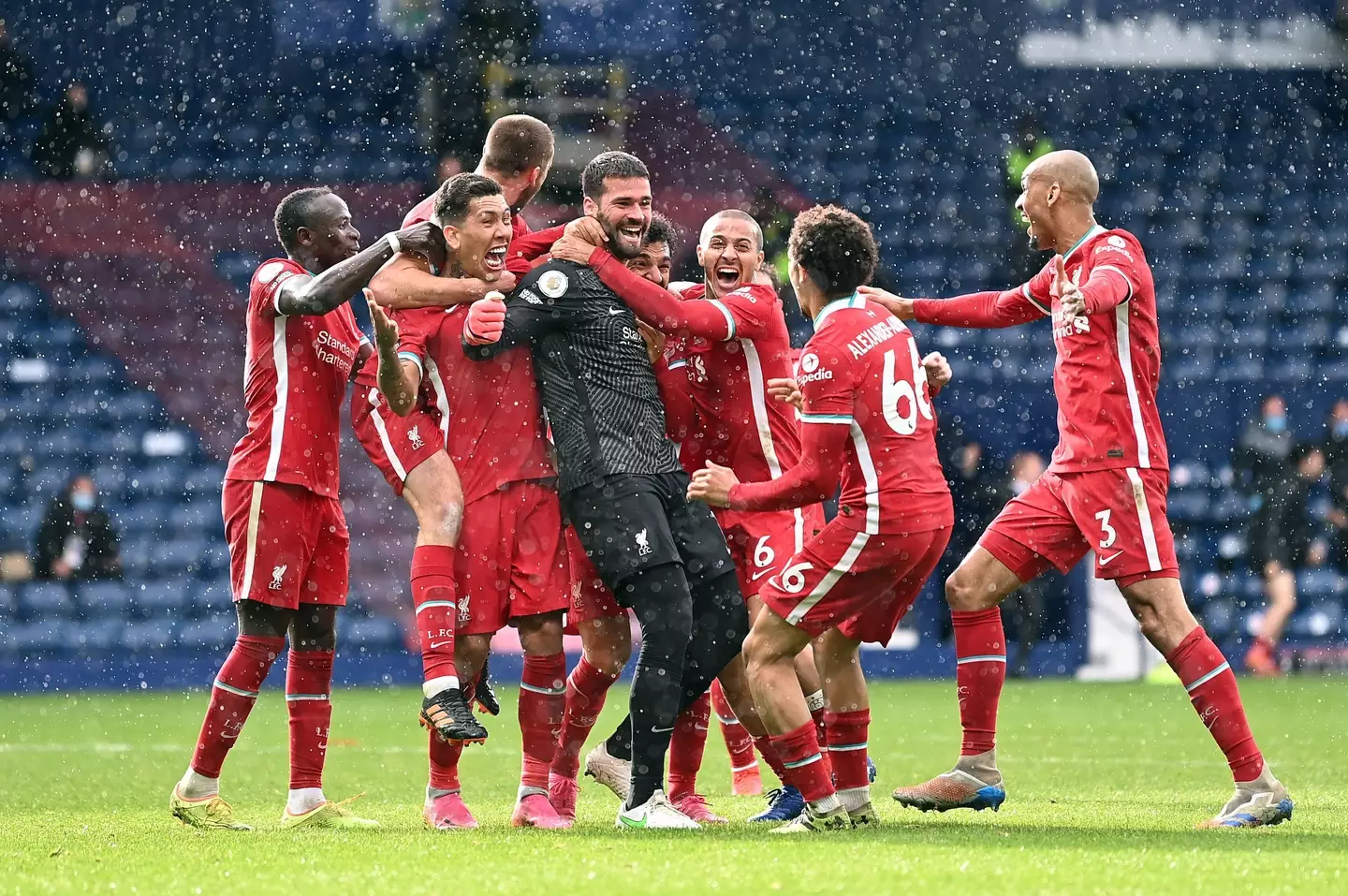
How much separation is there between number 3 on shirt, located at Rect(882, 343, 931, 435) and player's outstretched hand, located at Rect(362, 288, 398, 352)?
164cm

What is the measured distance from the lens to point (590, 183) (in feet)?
20.7

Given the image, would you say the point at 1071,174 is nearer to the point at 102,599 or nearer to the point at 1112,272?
the point at 1112,272

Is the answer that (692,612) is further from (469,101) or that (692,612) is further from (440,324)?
(469,101)

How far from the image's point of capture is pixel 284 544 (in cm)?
640

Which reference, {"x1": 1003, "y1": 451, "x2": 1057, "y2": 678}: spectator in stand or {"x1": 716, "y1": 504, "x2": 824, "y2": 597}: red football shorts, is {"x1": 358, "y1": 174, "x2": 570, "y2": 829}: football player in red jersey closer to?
{"x1": 716, "y1": 504, "x2": 824, "y2": 597}: red football shorts

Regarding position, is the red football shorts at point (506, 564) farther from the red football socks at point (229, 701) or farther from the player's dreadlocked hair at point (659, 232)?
the player's dreadlocked hair at point (659, 232)

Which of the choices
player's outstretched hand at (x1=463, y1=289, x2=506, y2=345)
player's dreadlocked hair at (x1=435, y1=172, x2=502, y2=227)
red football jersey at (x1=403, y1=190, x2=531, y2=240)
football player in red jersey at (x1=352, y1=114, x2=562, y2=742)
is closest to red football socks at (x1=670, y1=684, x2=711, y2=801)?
football player in red jersey at (x1=352, y1=114, x2=562, y2=742)

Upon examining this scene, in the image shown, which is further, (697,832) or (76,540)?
(76,540)

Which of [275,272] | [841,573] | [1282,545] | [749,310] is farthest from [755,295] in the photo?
[1282,545]

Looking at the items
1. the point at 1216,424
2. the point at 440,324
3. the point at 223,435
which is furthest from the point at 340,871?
the point at 1216,424

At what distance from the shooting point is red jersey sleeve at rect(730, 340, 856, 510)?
18.6 feet

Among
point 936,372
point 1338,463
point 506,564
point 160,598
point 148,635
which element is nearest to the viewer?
point 506,564

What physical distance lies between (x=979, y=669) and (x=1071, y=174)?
6.16ft

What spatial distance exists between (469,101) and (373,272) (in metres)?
14.4
